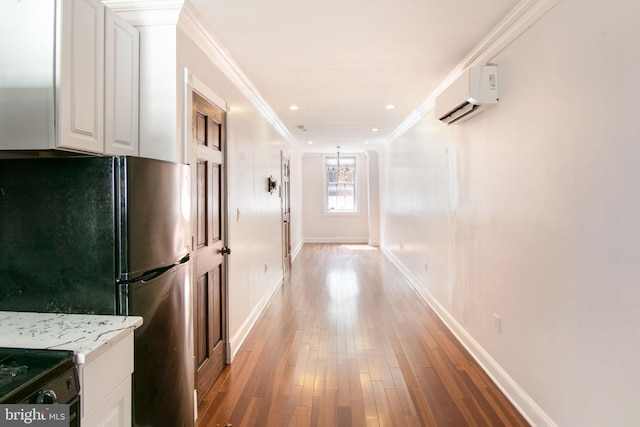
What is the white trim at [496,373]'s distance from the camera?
2043 millimetres

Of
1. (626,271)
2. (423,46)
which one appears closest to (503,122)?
(423,46)

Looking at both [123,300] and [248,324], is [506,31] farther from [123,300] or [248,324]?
[248,324]

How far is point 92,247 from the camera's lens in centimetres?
149

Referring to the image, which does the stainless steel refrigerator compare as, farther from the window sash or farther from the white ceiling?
the window sash

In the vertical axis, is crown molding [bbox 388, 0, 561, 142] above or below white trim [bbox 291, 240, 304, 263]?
above

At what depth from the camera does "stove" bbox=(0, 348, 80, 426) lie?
3.07ft

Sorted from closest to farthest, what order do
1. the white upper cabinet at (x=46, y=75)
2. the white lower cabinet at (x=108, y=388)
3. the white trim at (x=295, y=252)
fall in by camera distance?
the white lower cabinet at (x=108, y=388) < the white upper cabinet at (x=46, y=75) < the white trim at (x=295, y=252)

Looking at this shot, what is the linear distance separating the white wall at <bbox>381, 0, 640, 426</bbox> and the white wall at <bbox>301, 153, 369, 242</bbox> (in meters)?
7.02

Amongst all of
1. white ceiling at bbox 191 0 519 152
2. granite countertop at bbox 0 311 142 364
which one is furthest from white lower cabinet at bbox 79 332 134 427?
white ceiling at bbox 191 0 519 152

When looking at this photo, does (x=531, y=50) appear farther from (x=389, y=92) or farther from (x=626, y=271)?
(x=389, y=92)

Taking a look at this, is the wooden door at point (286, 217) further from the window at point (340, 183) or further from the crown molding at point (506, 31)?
the crown molding at point (506, 31)

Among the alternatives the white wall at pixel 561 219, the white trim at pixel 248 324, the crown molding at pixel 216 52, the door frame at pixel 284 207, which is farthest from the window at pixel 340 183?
the white wall at pixel 561 219

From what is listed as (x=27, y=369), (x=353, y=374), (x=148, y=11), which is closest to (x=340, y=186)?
(x=353, y=374)

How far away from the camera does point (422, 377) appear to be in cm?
265
